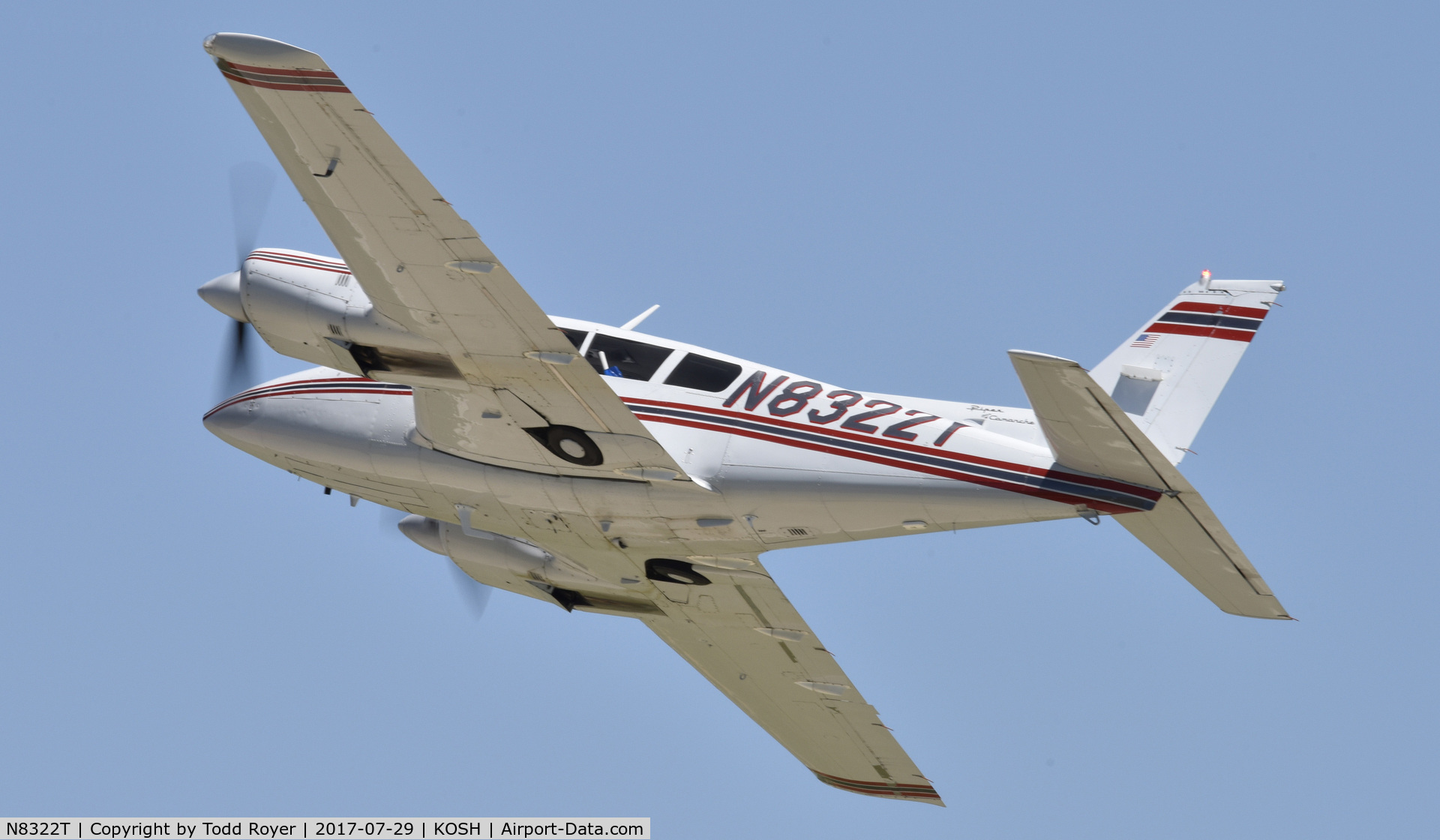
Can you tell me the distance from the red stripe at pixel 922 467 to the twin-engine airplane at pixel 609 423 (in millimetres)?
26

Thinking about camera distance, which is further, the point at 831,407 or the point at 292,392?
the point at 292,392

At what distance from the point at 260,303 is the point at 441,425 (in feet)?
10.0

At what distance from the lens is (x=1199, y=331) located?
64.1 ft

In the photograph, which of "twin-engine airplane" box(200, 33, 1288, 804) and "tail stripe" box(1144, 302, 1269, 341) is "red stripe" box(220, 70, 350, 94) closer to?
"twin-engine airplane" box(200, 33, 1288, 804)

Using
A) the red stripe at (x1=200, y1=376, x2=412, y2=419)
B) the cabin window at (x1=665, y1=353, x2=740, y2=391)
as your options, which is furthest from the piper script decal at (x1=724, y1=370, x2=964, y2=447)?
the red stripe at (x1=200, y1=376, x2=412, y2=419)

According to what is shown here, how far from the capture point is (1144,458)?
16.7 metres

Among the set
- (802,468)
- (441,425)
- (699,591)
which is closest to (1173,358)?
(802,468)

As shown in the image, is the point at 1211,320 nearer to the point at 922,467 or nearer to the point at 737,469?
the point at 922,467

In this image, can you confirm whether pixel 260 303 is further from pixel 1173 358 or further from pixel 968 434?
pixel 1173 358

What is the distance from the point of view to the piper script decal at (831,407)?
19125 mm

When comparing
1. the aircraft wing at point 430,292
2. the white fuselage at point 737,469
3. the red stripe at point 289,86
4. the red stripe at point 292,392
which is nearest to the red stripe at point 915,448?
the white fuselage at point 737,469

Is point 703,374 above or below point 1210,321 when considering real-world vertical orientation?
below

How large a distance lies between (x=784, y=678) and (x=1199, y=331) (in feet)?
32.5

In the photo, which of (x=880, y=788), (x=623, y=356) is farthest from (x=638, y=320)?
(x=880, y=788)
